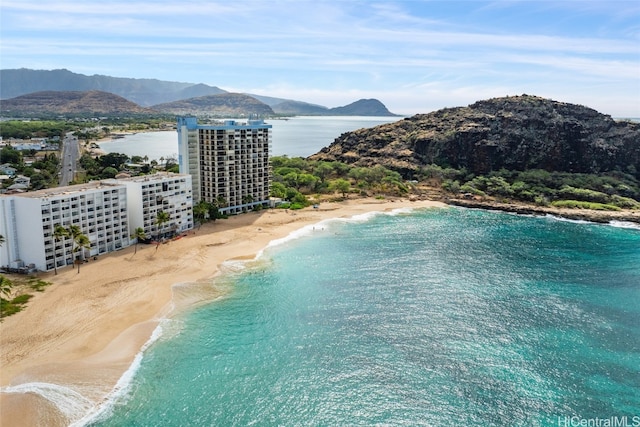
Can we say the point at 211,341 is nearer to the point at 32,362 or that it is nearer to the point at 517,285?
the point at 32,362

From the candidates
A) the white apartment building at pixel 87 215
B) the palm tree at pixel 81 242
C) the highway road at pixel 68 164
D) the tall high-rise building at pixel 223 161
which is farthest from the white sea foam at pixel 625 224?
the highway road at pixel 68 164

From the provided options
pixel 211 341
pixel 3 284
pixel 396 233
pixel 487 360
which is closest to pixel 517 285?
pixel 487 360

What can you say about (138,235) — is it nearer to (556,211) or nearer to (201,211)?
(201,211)

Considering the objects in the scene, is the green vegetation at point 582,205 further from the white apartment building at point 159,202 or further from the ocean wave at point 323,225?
the white apartment building at point 159,202

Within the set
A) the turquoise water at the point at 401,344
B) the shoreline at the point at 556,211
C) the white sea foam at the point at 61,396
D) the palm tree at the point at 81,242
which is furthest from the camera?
the shoreline at the point at 556,211

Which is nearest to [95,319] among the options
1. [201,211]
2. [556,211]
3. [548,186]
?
[201,211]

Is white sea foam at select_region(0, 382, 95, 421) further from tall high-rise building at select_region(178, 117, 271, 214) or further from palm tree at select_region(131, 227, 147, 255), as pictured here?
tall high-rise building at select_region(178, 117, 271, 214)
